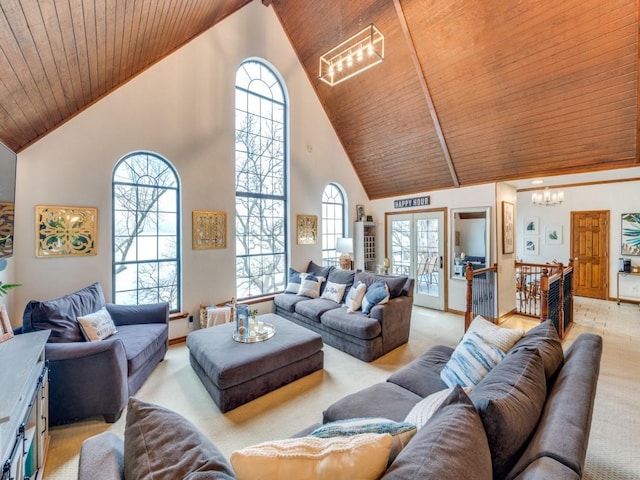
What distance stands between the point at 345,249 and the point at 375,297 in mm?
1973

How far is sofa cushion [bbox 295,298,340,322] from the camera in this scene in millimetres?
4004

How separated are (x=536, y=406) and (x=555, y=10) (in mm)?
3876

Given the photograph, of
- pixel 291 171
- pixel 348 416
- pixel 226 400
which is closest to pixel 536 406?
pixel 348 416

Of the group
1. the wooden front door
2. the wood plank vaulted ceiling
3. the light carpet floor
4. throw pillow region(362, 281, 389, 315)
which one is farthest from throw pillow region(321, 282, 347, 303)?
the wooden front door

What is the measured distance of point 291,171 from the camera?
529cm

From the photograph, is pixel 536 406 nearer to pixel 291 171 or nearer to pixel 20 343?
pixel 20 343

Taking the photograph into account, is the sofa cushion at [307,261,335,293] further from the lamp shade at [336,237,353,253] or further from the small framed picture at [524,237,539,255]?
the small framed picture at [524,237,539,255]

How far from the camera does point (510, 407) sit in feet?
3.39

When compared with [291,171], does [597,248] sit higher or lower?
lower

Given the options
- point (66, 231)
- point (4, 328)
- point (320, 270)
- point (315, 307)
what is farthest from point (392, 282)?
point (66, 231)

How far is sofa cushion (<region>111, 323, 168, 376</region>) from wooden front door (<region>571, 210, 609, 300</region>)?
8113 millimetres

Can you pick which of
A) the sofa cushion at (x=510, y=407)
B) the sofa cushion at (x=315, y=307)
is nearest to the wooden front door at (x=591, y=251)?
the sofa cushion at (x=315, y=307)

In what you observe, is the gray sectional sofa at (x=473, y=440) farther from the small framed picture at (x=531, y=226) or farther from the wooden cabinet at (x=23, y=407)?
the small framed picture at (x=531, y=226)

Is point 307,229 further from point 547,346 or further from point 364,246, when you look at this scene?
point 547,346
